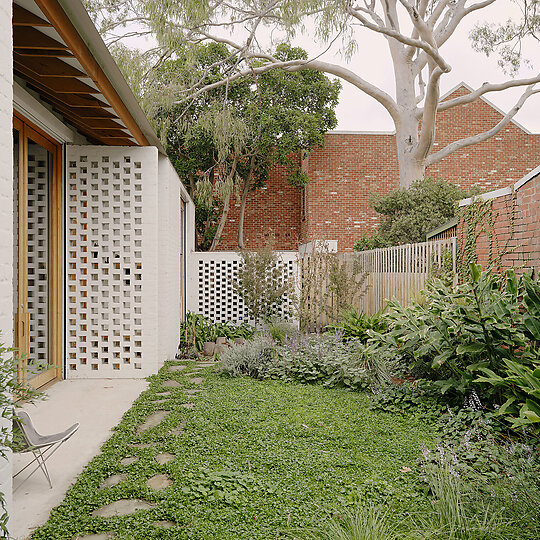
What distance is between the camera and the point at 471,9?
1375 centimetres

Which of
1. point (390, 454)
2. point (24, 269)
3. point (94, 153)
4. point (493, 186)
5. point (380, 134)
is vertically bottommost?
point (390, 454)

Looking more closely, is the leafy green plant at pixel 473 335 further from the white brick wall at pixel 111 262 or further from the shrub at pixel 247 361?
the white brick wall at pixel 111 262

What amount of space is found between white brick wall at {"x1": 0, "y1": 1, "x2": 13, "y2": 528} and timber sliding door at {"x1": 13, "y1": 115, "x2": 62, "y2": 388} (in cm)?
269

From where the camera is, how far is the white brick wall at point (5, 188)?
2.41 m

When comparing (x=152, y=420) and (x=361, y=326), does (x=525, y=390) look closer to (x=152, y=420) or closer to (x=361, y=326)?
(x=152, y=420)

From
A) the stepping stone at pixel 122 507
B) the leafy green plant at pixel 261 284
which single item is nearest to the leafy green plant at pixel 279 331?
the leafy green plant at pixel 261 284

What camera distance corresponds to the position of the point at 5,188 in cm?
255

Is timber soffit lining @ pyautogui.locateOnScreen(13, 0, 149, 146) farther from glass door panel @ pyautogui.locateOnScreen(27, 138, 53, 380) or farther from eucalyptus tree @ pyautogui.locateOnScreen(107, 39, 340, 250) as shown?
eucalyptus tree @ pyautogui.locateOnScreen(107, 39, 340, 250)

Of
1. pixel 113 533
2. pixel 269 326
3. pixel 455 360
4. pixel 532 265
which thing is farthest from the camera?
pixel 269 326

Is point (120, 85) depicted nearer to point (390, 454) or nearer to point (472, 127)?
point (390, 454)

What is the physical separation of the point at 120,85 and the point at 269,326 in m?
5.66

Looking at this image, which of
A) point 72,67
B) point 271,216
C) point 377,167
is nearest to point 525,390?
point 72,67

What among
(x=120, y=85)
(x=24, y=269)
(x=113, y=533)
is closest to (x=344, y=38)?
(x=120, y=85)

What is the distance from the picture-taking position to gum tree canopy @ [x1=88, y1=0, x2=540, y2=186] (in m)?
11.0
